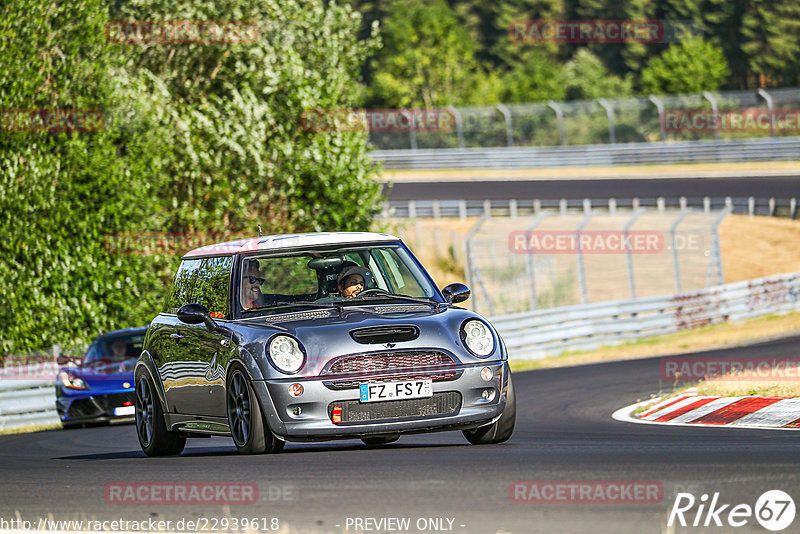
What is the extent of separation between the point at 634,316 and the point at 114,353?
1261 centimetres

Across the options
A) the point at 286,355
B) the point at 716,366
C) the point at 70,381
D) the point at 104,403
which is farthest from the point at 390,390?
the point at 716,366

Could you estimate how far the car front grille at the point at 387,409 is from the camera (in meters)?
8.87

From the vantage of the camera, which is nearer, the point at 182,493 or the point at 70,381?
the point at 182,493

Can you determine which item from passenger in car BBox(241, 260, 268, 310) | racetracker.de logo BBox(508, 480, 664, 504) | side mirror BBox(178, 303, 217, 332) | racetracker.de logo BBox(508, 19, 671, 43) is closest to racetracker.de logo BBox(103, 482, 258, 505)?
racetracker.de logo BBox(508, 480, 664, 504)

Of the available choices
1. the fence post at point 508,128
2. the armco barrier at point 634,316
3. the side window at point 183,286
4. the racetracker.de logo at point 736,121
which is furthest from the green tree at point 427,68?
the side window at point 183,286

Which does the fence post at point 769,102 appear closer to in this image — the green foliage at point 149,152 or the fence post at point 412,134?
the fence post at point 412,134

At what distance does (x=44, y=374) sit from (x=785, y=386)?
12.6 m

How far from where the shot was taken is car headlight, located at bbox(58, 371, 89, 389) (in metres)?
18.3

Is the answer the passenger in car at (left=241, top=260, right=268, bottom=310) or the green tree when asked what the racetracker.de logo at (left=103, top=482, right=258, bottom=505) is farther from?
the green tree

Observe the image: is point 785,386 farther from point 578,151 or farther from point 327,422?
point 578,151

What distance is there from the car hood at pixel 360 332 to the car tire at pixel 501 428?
575 mm

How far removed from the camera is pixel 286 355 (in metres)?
8.87

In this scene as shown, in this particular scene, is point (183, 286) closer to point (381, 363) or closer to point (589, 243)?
point (381, 363)

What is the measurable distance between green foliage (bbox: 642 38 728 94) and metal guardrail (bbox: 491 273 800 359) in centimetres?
5604
